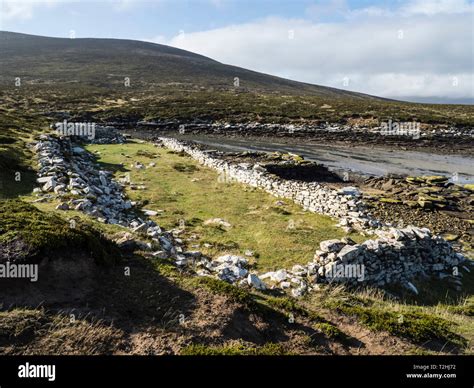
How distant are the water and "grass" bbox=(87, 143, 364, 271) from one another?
16568 mm

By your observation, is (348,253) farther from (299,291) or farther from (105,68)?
(105,68)

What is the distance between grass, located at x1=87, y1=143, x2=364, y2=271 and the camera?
574 inches

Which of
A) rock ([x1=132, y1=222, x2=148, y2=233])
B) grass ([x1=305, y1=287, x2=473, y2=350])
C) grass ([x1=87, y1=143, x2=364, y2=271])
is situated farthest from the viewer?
grass ([x1=87, y1=143, x2=364, y2=271])

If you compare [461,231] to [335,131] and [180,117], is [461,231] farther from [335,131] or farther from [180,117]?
[180,117]

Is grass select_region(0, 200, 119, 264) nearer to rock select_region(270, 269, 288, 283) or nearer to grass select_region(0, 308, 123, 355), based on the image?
grass select_region(0, 308, 123, 355)

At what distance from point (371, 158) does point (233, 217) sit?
3078 centimetres

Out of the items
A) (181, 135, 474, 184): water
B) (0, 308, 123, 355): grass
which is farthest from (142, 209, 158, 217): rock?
(181, 135, 474, 184): water

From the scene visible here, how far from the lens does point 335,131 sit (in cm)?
6334

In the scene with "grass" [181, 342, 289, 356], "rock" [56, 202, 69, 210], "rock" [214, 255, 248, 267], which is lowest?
"rock" [214, 255, 248, 267]

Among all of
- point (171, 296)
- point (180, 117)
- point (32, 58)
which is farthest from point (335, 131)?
point (32, 58)

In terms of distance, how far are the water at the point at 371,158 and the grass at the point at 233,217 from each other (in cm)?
1657

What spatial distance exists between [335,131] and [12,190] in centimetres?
5538

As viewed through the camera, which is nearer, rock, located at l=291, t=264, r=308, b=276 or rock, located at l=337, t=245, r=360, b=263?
rock, located at l=291, t=264, r=308, b=276

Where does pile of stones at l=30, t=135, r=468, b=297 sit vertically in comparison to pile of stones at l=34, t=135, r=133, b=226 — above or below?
below
